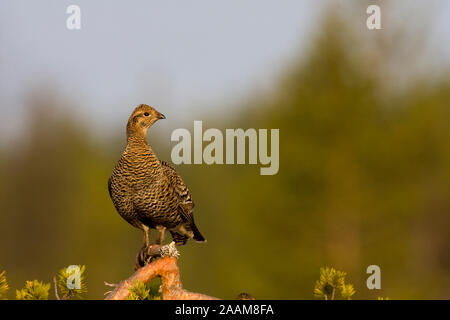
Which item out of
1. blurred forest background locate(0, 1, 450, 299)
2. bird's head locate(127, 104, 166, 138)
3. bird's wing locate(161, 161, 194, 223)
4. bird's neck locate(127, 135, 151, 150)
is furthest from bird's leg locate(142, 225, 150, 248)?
blurred forest background locate(0, 1, 450, 299)

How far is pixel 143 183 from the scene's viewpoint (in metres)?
5.01

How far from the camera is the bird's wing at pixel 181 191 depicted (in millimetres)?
5406

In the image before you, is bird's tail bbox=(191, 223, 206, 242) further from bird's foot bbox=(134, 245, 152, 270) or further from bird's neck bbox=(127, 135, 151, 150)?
bird's neck bbox=(127, 135, 151, 150)

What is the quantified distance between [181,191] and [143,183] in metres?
0.52

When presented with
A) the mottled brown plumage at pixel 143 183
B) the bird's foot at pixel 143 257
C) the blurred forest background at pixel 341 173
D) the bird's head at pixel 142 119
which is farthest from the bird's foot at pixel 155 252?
the blurred forest background at pixel 341 173

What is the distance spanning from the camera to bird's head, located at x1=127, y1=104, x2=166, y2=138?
4734 millimetres

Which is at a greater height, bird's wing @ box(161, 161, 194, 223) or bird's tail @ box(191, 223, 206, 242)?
bird's wing @ box(161, 161, 194, 223)

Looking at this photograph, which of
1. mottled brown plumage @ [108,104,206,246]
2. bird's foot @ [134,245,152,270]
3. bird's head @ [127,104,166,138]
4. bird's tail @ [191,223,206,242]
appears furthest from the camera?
bird's tail @ [191,223,206,242]

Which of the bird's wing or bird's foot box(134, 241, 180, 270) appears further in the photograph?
the bird's wing

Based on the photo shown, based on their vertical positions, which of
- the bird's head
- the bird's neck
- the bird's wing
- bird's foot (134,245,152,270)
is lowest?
bird's foot (134,245,152,270)

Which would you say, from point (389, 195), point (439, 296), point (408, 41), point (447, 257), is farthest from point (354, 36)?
point (447, 257)

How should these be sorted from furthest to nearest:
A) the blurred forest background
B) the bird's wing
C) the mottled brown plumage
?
the blurred forest background, the bird's wing, the mottled brown plumage

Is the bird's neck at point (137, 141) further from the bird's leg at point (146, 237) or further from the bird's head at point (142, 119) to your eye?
the bird's leg at point (146, 237)
